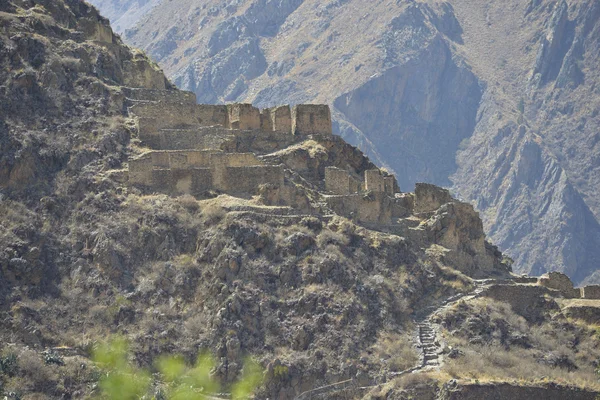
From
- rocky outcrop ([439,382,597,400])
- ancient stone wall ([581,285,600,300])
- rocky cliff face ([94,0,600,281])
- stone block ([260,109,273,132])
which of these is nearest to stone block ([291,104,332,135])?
stone block ([260,109,273,132])

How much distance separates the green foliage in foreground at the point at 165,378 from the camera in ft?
207

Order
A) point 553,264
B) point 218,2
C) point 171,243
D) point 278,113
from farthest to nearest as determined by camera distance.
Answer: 1. point 218,2
2. point 553,264
3. point 278,113
4. point 171,243

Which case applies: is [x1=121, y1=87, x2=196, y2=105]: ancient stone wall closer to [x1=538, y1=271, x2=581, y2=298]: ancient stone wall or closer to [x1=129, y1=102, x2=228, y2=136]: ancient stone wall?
[x1=129, y1=102, x2=228, y2=136]: ancient stone wall

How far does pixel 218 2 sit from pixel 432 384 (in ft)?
442

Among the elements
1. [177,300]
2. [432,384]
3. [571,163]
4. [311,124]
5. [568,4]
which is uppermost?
[568,4]

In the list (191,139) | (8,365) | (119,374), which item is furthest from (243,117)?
(8,365)

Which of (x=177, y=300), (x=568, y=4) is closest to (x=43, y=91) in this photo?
(x=177, y=300)

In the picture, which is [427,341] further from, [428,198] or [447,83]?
[447,83]

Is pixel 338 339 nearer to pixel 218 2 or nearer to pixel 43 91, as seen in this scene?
pixel 43 91

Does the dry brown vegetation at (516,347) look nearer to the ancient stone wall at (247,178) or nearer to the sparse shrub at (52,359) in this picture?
the ancient stone wall at (247,178)

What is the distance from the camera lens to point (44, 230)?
6962 centimetres

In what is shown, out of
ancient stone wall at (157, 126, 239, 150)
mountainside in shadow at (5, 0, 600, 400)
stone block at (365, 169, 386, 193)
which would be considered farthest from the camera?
stone block at (365, 169, 386, 193)

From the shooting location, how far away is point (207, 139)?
78.3 metres

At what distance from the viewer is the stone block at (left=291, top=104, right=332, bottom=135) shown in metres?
82.9
